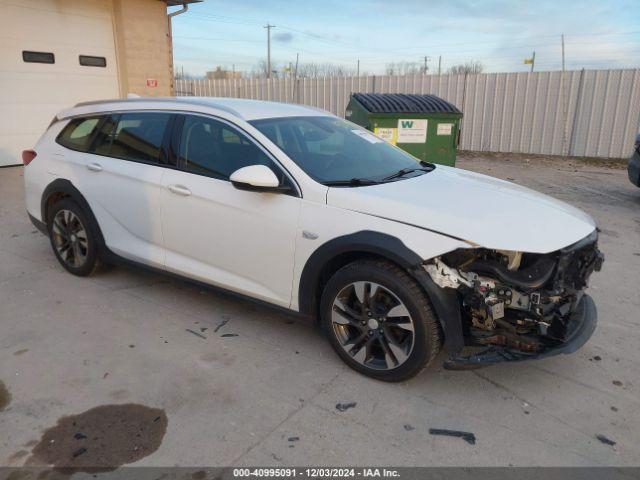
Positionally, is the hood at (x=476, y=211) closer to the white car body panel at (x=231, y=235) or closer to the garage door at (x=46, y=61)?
the white car body panel at (x=231, y=235)

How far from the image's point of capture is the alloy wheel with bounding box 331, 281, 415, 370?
9.62 feet

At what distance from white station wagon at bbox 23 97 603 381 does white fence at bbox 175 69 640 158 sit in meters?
10.8

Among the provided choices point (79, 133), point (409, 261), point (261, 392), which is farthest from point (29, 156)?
point (409, 261)

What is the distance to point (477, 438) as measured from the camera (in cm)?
263

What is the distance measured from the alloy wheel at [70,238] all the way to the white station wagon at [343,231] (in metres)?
0.18

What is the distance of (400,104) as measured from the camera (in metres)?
7.67

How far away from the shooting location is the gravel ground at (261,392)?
2.54 m

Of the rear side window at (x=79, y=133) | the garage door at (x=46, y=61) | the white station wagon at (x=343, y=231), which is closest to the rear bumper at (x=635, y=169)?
the white station wagon at (x=343, y=231)

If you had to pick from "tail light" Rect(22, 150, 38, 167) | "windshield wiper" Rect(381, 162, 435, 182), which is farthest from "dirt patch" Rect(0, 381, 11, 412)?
"tail light" Rect(22, 150, 38, 167)

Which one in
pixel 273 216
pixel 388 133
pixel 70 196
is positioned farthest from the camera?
pixel 388 133

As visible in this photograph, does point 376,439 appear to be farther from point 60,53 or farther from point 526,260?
point 60,53

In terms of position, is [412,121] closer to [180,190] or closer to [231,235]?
[180,190]

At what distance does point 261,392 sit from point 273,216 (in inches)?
41.6

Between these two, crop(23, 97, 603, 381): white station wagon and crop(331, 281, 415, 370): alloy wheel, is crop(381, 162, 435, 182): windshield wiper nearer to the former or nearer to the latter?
crop(23, 97, 603, 381): white station wagon
